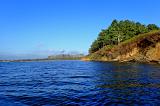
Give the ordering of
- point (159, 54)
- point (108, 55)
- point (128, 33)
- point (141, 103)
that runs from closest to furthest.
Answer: point (141, 103)
point (159, 54)
point (108, 55)
point (128, 33)

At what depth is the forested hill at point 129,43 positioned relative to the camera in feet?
279

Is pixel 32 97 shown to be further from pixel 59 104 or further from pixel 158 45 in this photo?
pixel 158 45

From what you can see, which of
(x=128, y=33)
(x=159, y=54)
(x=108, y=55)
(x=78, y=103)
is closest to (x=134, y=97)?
(x=78, y=103)

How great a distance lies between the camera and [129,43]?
102000mm

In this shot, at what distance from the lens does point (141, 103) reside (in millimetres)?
18891

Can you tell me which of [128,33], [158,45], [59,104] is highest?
[128,33]

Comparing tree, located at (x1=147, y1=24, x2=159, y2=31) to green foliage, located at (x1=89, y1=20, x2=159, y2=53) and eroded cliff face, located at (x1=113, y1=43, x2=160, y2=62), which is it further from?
eroded cliff face, located at (x1=113, y1=43, x2=160, y2=62)

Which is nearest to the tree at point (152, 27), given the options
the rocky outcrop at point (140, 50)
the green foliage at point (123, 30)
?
the green foliage at point (123, 30)

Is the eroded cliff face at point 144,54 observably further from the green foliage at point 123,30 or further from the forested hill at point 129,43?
the green foliage at point 123,30

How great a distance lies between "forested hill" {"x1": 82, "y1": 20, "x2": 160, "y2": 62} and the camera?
84.9m

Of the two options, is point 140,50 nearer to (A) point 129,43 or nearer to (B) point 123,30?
(A) point 129,43

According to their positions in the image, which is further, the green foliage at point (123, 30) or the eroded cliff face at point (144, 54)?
the green foliage at point (123, 30)

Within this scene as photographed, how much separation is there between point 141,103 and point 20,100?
28.3 ft

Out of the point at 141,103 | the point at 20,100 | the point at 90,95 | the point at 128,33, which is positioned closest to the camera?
the point at 141,103
